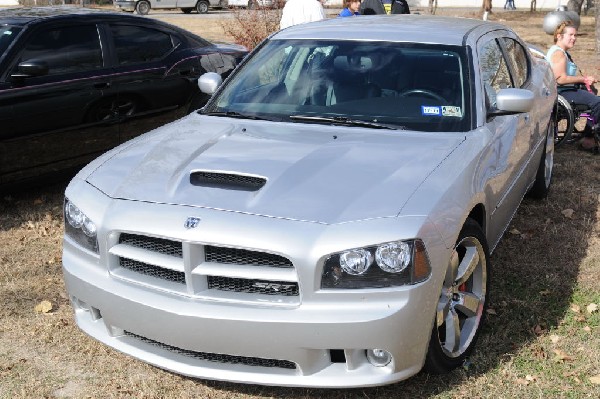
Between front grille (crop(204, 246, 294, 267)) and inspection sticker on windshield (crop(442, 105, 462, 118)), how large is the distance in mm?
1579

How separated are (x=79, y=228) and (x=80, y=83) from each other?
322cm

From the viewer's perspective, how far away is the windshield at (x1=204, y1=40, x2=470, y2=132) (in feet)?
14.3

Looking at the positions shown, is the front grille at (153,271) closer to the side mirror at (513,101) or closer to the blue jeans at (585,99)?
the side mirror at (513,101)

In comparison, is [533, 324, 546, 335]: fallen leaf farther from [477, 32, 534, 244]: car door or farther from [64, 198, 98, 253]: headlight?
[64, 198, 98, 253]: headlight

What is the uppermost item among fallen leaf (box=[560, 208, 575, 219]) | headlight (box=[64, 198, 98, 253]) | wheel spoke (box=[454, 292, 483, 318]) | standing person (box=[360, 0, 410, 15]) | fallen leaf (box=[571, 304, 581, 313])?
headlight (box=[64, 198, 98, 253])

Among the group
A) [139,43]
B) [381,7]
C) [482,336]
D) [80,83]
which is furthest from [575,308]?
[381,7]

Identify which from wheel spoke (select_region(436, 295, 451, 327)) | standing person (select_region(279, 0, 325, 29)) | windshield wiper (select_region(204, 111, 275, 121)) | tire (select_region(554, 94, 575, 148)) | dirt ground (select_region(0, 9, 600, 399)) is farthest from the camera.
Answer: standing person (select_region(279, 0, 325, 29))

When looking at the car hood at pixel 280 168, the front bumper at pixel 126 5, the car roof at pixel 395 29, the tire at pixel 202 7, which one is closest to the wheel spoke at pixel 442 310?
the car hood at pixel 280 168

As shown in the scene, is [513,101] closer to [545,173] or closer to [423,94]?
[423,94]

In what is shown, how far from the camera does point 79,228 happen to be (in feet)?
12.3

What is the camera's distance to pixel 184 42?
7723mm

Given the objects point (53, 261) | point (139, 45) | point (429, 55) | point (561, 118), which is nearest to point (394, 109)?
point (429, 55)

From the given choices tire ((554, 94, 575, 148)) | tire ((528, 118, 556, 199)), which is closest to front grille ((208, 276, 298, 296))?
tire ((528, 118, 556, 199))

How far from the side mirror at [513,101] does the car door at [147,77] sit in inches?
145
